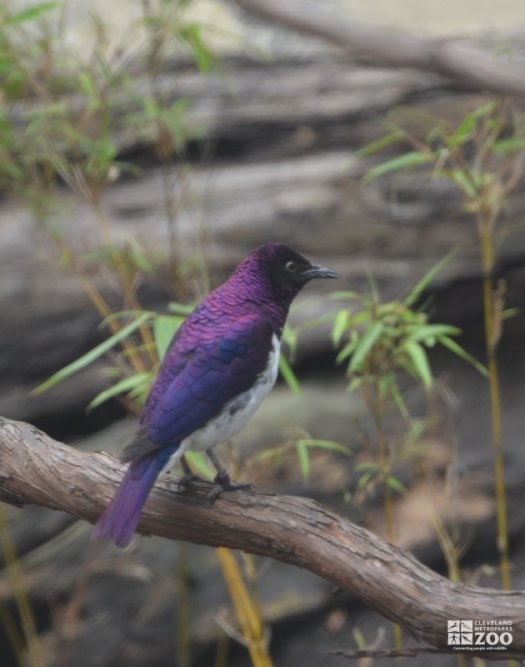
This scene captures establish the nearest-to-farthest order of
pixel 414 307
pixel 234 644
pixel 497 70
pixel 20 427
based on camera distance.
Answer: pixel 497 70
pixel 20 427
pixel 234 644
pixel 414 307

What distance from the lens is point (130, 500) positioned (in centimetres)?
155

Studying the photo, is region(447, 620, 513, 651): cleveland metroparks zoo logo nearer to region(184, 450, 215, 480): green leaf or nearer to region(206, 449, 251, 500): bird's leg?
region(206, 449, 251, 500): bird's leg

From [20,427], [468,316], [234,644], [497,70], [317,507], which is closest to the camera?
[497,70]

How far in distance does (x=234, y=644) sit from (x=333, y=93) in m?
2.00

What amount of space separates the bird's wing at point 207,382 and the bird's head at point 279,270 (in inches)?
3.5

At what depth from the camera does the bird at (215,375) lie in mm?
1588

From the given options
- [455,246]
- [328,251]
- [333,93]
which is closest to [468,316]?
[455,246]

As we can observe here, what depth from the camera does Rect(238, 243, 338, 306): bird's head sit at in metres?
1.82

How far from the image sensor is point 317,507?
1.67 meters

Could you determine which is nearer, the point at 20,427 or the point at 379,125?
the point at 20,427

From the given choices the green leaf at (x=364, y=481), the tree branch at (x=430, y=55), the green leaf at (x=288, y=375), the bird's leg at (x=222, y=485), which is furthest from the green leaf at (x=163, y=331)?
the tree branch at (x=430, y=55)

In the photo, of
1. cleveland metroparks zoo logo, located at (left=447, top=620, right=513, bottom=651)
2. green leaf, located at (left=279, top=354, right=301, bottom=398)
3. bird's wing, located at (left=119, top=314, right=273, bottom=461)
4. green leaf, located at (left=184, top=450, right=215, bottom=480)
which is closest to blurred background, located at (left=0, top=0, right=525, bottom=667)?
green leaf, located at (left=279, top=354, right=301, bottom=398)

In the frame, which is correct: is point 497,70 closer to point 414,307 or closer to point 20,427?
point 20,427

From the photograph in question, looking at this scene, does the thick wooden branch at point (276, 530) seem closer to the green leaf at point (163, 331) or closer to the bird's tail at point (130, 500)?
the bird's tail at point (130, 500)
